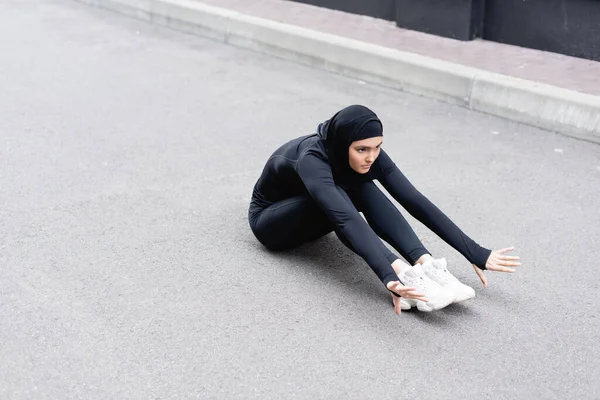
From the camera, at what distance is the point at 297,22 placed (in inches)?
391

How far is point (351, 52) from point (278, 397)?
17.9 ft

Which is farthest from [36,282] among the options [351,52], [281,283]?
[351,52]

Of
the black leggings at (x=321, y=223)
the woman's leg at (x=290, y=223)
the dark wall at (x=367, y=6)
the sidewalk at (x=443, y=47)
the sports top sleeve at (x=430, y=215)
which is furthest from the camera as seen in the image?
the dark wall at (x=367, y=6)

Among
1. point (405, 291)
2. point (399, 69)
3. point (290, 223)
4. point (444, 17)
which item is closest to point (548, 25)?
point (444, 17)

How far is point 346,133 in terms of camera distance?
4297 millimetres

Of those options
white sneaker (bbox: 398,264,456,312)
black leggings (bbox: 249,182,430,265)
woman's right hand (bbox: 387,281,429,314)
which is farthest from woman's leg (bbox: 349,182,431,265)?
woman's right hand (bbox: 387,281,429,314)

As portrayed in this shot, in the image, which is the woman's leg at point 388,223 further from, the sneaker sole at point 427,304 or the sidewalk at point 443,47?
the sidewalk at point 443,47

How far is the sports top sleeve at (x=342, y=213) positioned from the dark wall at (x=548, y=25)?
4.68 m

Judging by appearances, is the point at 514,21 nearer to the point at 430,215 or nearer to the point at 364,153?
the point at 430,215

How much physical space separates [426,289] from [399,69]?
4271 mm

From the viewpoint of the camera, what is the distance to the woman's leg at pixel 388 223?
444 cm

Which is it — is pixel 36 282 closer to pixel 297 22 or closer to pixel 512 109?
pixel 512 109

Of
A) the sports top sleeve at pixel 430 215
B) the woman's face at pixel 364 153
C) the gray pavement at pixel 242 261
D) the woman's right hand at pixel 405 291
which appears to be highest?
the woman's face at pixel 364 153

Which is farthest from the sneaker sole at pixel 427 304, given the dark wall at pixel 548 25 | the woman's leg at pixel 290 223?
the dark wall at pixel 548 25
